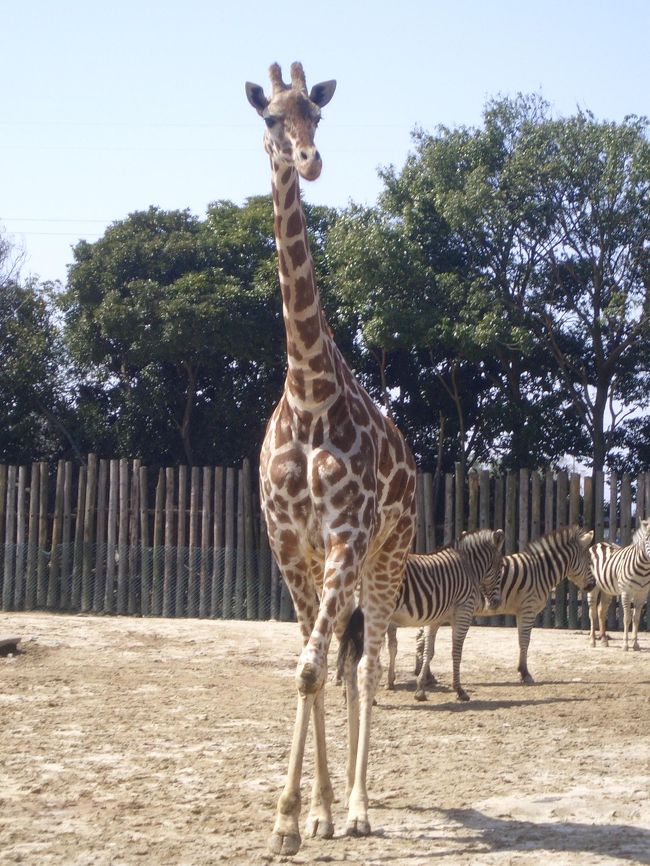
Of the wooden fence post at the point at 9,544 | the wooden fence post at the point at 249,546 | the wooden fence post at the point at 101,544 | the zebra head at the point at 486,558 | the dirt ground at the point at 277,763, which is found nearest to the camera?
the dirt ground at the point at 277,763

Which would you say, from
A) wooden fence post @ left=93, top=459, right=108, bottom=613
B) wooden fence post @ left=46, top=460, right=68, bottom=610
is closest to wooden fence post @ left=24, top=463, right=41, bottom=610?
wooden fence post @ left=46, top=460, right=68, bottom=610

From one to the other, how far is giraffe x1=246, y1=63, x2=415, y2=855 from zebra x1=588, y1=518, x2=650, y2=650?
8110 millimetres

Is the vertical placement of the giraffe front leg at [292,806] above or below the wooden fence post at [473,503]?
below

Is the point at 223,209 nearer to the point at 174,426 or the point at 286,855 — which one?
the point at 174,426

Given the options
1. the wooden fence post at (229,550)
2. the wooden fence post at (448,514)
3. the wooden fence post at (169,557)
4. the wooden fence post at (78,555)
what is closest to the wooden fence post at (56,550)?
the wooden fence post at (78,555)

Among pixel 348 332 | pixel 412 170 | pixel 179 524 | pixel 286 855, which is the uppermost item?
pixel 412 170

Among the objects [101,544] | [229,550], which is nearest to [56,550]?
[101,544]

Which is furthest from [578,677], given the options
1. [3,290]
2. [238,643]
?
[3,290]

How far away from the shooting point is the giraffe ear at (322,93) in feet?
21.5

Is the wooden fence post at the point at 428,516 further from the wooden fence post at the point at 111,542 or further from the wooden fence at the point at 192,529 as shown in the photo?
the wooden fence post at the point at 111,542

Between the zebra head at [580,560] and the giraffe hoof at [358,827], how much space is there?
809 centimetres

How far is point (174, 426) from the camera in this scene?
24141 mm

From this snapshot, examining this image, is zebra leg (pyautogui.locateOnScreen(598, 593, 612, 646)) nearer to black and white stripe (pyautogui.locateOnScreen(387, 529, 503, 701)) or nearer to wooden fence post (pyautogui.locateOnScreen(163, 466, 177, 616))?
black and white stripe (pyautogui.locateOnScreen(387, 529, 503, 701))

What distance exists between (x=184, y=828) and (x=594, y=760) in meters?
3.13
